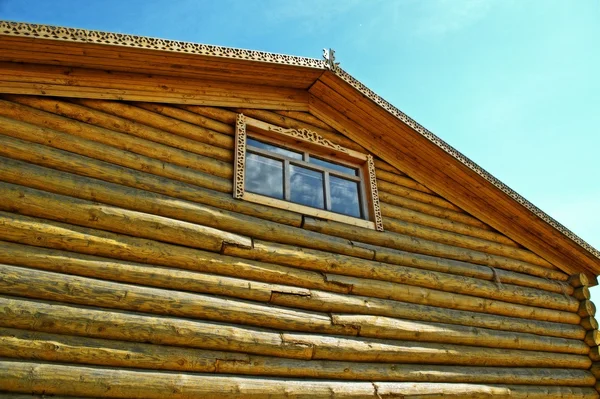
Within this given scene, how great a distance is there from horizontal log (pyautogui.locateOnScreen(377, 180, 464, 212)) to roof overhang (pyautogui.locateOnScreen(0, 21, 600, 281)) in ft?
0.54

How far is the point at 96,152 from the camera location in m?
5.40

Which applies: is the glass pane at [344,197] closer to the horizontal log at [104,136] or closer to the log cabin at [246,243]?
the log cabin at [246,243]

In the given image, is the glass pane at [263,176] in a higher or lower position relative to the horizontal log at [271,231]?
higher

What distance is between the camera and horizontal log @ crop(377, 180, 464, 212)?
25.5 feet

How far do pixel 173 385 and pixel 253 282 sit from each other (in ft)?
4.75

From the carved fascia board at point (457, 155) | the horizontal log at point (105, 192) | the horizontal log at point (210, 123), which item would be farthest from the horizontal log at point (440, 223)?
the horizontal log at point (210, 123)

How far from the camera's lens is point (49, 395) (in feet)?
13.4

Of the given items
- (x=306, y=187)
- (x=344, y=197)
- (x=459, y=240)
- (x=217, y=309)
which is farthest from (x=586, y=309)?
(x=217, y=309)

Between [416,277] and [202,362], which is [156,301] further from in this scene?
[416,277]

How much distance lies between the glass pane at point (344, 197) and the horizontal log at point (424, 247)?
394 millimetres

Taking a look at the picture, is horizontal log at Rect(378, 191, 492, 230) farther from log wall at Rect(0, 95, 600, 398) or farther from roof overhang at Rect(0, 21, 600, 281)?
roof overhang at Rect(0, 21, 600, 281)

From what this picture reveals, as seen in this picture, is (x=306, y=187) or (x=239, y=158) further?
(x=306, y=187)

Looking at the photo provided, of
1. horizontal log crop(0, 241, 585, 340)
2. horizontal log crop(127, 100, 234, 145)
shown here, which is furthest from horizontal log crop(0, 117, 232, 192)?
horizontal log crop(0, 241, 585, 340)

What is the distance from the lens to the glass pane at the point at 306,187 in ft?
22.5
